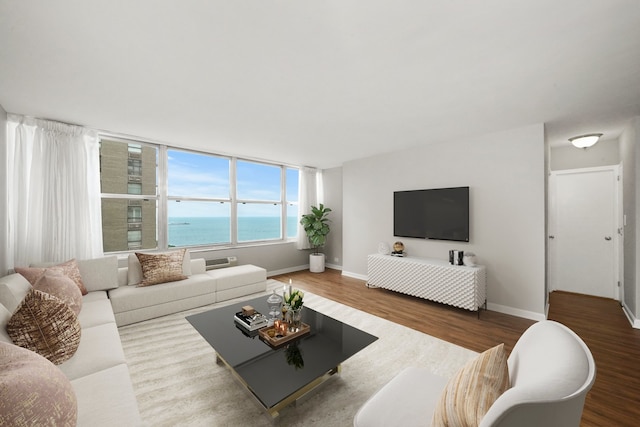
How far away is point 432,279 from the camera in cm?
354

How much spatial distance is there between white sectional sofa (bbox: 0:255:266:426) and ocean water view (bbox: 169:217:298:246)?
2.73ft

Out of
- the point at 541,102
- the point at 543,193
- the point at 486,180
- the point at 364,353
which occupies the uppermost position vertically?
the point at 541,102

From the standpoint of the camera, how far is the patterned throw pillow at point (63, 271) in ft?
7.70

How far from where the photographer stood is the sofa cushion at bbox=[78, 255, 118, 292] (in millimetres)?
2869

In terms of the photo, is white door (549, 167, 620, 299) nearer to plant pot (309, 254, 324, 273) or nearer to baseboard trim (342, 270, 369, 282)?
baseboard trim (342, 270, 369, 282)

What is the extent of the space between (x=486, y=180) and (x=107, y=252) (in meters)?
5.70

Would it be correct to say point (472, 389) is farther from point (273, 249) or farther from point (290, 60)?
point (273, 249)

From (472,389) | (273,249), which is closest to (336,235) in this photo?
(273,249)

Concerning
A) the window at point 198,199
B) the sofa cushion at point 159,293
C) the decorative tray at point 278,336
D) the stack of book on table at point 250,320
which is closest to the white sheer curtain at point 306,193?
the window at point 198,199

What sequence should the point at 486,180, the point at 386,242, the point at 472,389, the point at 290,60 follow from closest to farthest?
the point at 472,389 < the point at 290,60 < the point at 486,180 < the point at 386,242

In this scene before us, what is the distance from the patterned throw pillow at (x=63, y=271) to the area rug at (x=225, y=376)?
28.3 inches

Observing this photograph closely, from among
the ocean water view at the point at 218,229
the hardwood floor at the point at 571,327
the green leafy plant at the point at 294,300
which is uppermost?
the ocean water view at the point at 218,229

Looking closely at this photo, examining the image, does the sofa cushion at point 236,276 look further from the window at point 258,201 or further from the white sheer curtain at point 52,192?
the white sheer curtain at point 52,192

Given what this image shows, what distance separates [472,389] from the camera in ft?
2.98
